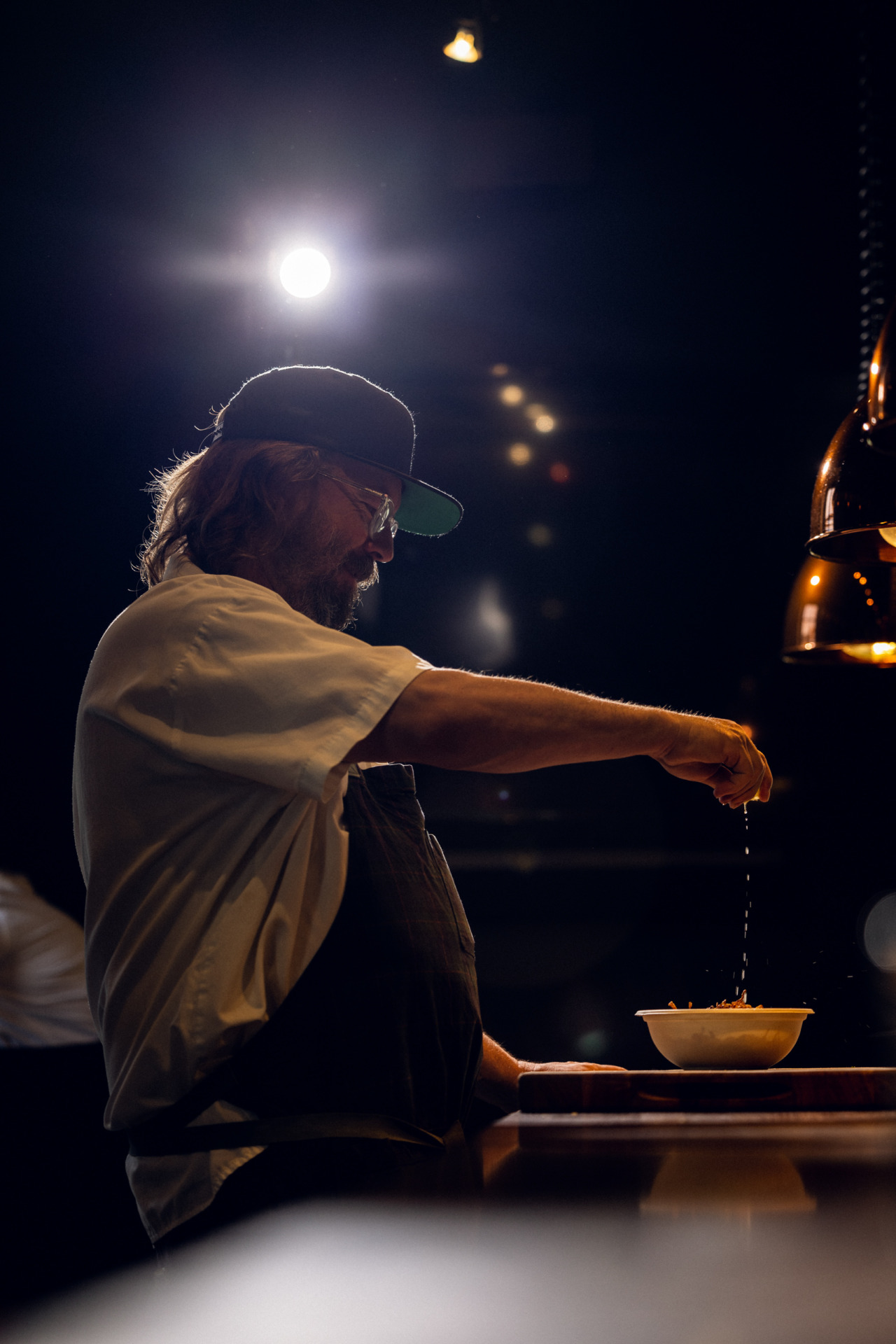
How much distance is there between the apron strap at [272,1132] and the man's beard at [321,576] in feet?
2.27

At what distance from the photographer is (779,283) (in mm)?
3273

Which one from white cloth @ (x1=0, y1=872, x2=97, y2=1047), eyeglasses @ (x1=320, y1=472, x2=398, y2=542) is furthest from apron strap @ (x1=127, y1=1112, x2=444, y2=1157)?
white cloth @ (x1=0, y1=872, x2=97, y2=1047)

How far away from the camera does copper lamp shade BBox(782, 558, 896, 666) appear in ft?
5.51

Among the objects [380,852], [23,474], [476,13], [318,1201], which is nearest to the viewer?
[318,1201]

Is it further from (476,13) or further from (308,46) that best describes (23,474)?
(476,13)

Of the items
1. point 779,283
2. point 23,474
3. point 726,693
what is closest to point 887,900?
point 726,693

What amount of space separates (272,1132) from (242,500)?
85 centimetres

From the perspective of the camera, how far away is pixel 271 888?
108 centimetres

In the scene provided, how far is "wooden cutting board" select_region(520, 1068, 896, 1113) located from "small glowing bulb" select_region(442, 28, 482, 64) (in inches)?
99.2

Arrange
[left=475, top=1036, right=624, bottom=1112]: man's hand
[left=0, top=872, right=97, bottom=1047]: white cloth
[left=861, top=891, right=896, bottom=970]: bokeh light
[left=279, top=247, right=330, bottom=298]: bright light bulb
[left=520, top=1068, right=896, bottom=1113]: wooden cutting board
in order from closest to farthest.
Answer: [left=520, top=1068, right=896, bottom=1113]: wooden cutting board
[left=475, top=1036, right=624, bottom=1112]: man's hand
[left=0, top=872, right=97, bottom=1047]: white cloth
[left=279, top=247, right=330, bottom=298]: bright light bulb
[left=861, top=891, right=896, bottom=970]: bokeh light

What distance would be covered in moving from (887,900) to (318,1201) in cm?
380

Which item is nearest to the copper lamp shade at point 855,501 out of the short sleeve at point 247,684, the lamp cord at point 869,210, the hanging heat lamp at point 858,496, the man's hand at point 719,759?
the hanging heat lamp at point 858,496

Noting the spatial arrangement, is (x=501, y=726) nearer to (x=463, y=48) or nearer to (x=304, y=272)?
(x=463, y=48)

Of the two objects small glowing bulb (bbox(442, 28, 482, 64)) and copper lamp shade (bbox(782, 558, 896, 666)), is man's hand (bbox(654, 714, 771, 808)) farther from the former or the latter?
small glowing bulb (bbox(442, 28, 482, 64))
